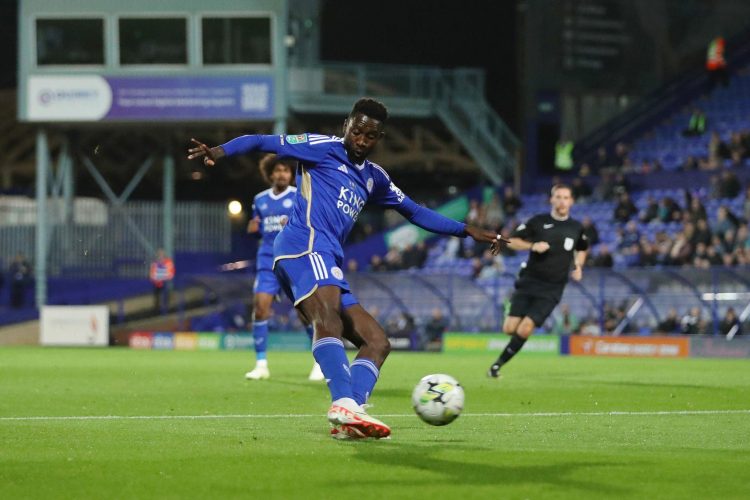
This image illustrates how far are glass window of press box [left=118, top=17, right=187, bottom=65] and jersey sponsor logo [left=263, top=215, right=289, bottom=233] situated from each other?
2204 cm

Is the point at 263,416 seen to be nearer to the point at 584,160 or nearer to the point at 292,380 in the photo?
the point at 292,380

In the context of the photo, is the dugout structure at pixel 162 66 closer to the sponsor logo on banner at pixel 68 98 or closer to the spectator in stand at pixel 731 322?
the sponsor logo on banner at pixel 68 98

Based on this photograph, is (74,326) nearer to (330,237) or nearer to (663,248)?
(663,248)

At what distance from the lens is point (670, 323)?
28.6 m

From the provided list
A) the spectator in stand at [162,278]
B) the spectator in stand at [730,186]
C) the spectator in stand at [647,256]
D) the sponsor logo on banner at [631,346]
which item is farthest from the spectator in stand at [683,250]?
the spectator in stand at [162,278]

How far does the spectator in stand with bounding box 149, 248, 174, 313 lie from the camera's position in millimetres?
35594

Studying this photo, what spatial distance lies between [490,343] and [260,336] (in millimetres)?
13629

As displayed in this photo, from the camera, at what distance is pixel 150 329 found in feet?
120

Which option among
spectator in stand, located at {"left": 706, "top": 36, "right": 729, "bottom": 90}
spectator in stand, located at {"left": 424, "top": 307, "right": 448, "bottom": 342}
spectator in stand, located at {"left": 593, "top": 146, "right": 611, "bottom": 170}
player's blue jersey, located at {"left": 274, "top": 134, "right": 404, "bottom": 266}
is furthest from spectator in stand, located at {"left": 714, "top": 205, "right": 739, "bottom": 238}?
player's blue jersey, located at {"left": 274, "top": 134, "right": 404, "bottom": 266}

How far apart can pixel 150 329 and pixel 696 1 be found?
73.2ft

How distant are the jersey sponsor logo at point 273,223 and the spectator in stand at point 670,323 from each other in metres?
13.8

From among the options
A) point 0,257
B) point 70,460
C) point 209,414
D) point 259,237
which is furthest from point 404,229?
point 70,460

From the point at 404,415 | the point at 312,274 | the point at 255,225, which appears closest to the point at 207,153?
the point at 312,274

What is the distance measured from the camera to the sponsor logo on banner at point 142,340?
34.8 meters
